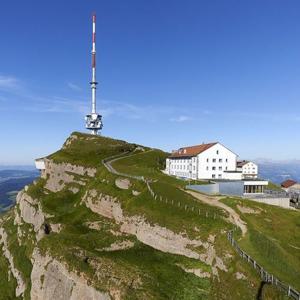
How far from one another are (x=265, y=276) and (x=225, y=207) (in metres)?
24.2

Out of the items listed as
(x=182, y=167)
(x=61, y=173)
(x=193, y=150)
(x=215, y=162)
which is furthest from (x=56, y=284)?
(x=61, y=173)

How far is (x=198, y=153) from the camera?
94.9 metres

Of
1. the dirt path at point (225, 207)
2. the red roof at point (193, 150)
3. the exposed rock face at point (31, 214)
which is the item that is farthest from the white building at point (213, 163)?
the exposed rock face at point (31, 214)

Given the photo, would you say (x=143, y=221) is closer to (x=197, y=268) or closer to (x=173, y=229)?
(x=173, y=229)

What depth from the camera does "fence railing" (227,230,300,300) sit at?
35406mm

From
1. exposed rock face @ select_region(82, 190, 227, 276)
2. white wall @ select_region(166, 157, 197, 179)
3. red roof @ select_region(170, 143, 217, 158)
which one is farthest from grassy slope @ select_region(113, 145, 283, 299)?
red roof @ select_region(170, 143, 217, 158)

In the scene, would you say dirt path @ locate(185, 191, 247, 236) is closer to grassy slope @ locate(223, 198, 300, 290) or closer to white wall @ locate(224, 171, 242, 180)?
grassy slope @ locate(223, 198, 300, 290)

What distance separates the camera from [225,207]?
63969 millimetres

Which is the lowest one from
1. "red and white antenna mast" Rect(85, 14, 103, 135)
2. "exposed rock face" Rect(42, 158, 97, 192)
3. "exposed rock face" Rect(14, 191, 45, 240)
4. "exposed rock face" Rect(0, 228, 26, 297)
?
"exposed rock face" Rect(0, 228, 26, 297)

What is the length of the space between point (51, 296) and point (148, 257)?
2027 cm

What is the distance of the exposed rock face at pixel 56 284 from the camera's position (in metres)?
50.5

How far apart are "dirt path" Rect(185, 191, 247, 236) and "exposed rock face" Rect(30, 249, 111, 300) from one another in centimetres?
2324

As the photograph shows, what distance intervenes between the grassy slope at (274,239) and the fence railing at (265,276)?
1.27 metres

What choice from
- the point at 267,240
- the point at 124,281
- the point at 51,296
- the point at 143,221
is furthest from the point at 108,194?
the point at 267,240
